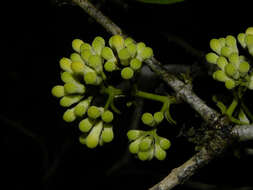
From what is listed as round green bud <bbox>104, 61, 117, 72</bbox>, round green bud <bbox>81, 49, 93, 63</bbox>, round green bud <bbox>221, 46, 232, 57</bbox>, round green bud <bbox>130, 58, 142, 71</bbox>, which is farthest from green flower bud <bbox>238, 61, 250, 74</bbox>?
round green bud <bbox>81, 49, 93, 63</bbox>

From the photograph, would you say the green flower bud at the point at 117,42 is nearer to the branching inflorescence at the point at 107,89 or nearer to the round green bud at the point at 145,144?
the branching inflorescence at the point at 107,89

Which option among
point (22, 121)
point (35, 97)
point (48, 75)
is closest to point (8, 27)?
point (48, 75)

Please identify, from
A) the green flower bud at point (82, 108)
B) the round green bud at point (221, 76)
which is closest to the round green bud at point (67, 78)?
the green flower bud at point (82, 108)

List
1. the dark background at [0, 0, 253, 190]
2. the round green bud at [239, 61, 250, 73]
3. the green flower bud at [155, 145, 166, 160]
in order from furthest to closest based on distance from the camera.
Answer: the dark background at [0, 0, 253, 190], the green flower bud at [155, 145, 166, 160], the round green bud at [239, 61, 250, 73]

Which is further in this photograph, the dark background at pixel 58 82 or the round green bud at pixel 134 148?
the dark background at pixel 58 82

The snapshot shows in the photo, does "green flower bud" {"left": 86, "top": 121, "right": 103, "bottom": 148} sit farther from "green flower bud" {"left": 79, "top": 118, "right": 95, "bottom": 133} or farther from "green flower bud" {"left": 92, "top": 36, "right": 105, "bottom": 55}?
"green flower bud" {"left": 92, "top": 36, "right": 105, "bottom": 55}

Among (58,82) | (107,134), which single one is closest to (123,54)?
(107,134)

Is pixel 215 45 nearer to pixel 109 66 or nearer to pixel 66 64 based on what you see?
pixel 109 66
